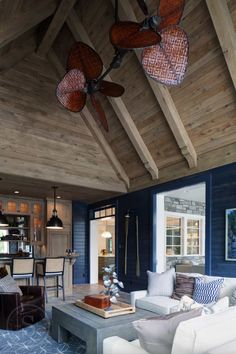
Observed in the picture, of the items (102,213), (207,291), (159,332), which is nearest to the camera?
(159,332)

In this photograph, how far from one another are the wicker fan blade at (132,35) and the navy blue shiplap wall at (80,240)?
754 cm

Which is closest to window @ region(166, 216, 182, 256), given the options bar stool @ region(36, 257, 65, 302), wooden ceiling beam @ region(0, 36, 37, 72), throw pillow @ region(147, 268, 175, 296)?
bar stool @ region(36, 257, 65, 302)

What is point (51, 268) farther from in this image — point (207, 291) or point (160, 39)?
point (160, 39)

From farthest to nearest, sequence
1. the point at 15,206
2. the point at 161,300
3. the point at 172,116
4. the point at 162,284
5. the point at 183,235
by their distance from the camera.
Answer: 1. the point at 183,235
2. the point at 15,206
3. the point at 172,116
4. the point at 162,284
5. the point at 161,300

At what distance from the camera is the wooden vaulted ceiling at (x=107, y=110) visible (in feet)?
14.8

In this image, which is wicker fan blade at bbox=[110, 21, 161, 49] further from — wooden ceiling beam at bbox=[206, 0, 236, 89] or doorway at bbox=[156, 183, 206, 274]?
doorway at bbox=[156, 183, 206, 274]

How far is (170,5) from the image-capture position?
2.44 meters

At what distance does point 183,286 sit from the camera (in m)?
4.68

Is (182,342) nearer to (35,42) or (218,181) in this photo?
(218,181)

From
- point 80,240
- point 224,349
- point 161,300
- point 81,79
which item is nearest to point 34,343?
point 161,300

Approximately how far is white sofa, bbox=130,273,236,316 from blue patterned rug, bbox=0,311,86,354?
1.14m

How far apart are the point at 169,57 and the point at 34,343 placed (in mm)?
3867

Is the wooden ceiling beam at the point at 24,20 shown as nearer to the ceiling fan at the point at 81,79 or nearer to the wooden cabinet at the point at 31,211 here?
the ceiling fan at the point at 81,79

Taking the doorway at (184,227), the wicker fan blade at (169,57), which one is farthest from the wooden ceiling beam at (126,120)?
the wicker fan blade at (169,57)
